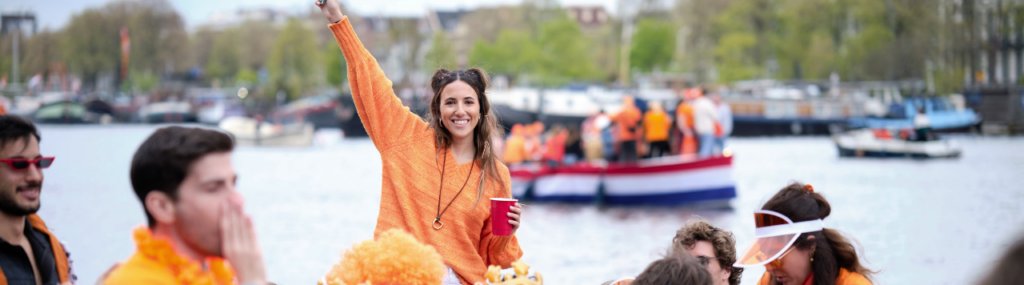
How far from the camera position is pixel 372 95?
498 centimetres

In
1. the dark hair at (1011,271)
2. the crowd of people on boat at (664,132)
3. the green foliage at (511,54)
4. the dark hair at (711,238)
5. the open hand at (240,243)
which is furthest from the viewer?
the green foliage at (511,54)

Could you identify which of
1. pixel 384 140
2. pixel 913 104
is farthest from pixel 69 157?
pixel 384 140

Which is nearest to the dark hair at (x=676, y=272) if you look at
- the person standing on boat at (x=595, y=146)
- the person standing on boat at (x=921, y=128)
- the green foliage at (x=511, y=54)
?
the person standing on boat at (x=595, y=146)

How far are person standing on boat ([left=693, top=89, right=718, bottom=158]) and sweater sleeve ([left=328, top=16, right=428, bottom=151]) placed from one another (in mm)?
17702

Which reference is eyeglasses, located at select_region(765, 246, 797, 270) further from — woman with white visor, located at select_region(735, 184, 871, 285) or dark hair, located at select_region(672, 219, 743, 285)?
dark hair, located at select_region(672, 219, 743, 285)

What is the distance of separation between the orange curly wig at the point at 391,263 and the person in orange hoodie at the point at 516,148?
75.9ft

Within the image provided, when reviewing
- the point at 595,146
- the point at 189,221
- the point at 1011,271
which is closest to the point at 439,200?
the point at 189,221

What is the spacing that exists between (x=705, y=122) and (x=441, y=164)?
1821 cm

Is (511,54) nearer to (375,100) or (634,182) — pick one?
(634,182)

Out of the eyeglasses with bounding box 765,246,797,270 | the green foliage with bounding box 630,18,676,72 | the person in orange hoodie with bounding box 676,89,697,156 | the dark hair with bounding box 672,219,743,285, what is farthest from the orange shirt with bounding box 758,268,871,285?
the green foliage with bounding box 630,18,676,72

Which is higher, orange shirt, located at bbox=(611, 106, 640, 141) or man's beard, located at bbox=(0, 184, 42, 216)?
man's beard, located at bbox=(0, 184, 42, 216)

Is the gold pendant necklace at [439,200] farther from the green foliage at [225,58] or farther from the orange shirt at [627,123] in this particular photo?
the green foliage at [225,58]

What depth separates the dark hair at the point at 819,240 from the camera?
4699 mm

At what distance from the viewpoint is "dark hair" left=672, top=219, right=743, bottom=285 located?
17.0ft
